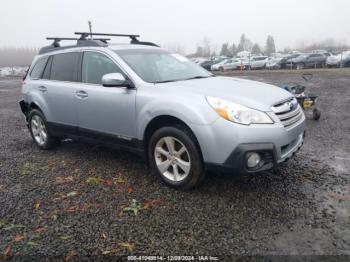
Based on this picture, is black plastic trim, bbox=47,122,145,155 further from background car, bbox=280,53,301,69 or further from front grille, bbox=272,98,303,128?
background car, bbox=280,53,301,69

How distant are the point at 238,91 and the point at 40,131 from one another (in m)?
3.82

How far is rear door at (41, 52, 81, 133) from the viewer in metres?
4.78

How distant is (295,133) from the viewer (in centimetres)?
359

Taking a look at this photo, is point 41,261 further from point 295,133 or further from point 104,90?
point 295,133

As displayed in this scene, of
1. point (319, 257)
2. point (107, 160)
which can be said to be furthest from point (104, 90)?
point (319, 257)

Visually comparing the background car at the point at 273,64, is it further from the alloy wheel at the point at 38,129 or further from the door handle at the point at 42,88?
the door handle at the point at 42,88

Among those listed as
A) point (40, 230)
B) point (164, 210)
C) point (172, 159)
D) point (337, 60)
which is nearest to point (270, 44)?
point (337, 60)

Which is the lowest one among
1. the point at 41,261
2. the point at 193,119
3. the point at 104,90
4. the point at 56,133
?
the point at 41,261

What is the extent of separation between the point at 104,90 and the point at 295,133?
2482 mm

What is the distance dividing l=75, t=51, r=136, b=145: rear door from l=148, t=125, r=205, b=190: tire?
0.40 meters

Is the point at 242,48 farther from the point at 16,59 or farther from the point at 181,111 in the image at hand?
the point at 181,111

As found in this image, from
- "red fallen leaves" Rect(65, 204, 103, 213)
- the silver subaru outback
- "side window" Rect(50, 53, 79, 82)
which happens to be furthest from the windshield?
"red fallen leaves" Rect(65, 204, 103, 213)

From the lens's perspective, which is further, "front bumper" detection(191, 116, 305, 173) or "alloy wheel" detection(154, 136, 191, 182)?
"alloy wheel" detection(154, 136, 191, 182)

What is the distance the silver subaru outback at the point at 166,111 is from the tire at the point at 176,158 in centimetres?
1
